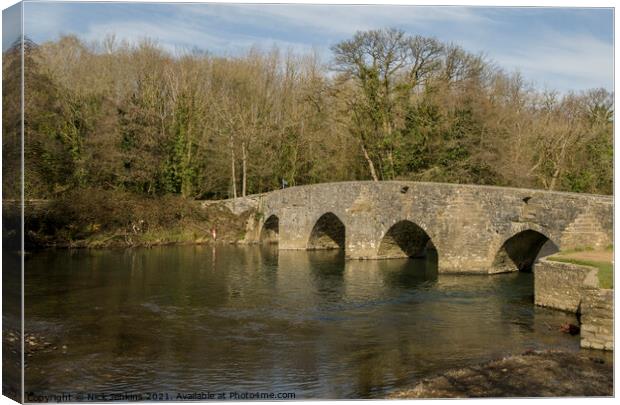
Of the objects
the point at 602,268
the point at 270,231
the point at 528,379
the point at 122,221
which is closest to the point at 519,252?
the point at 602,268

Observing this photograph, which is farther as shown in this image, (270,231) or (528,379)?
(270,231)

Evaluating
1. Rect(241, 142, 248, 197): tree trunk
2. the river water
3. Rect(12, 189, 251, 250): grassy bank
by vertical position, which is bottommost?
the river water

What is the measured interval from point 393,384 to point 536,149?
1425cm

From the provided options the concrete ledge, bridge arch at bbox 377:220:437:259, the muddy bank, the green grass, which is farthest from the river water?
bridge arch at bbox 377:220:437:259

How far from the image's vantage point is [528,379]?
9.98 m

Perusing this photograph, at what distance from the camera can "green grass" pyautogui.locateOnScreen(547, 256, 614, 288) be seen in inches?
488

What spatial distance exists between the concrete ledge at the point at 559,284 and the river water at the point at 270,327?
0.79ft

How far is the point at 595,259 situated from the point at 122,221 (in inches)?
871

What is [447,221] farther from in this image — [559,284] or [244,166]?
[244,166]

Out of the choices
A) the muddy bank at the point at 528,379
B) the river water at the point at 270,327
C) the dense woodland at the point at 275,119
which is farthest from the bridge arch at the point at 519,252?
the muddy bank at the point at 528,379

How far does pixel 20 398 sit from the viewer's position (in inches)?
325

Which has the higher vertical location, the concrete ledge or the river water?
the concrete ledge

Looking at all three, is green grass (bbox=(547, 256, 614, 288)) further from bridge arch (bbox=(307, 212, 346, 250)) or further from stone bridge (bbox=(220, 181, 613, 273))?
bridge arch (bbox=(307, 212, 346, 250))

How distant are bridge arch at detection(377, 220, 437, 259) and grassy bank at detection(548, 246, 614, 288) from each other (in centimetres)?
858
